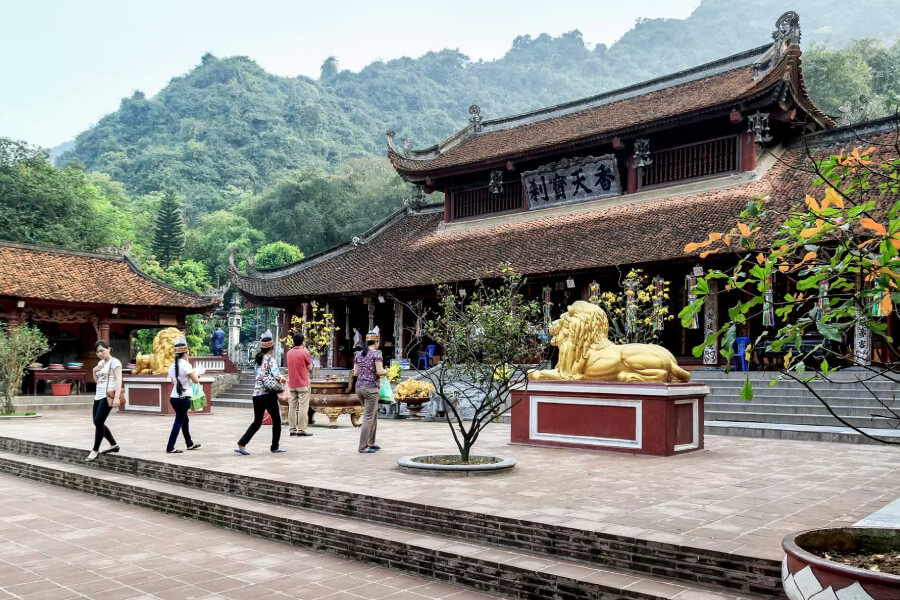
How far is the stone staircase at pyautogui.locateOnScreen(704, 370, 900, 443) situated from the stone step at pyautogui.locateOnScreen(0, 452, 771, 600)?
660 centimetres

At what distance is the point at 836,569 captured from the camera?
266 centimetres

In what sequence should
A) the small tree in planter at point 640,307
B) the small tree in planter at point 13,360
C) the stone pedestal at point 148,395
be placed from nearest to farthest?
the small tree in planter at point 640,307
the small tree in planter at point 13,360
the stone pedestal at point 148,395

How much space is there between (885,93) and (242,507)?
140 feet

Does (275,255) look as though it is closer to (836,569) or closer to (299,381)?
(299,381)

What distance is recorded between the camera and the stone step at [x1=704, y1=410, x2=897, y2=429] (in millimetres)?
10102

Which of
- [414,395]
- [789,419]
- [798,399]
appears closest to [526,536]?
[789,419]

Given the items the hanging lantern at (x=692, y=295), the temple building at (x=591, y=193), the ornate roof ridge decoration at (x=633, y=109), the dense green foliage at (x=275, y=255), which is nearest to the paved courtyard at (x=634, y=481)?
the hanging lantern at (x=692, y=295)

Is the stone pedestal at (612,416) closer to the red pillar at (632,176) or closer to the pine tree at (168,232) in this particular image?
the red pillar at (632,176)

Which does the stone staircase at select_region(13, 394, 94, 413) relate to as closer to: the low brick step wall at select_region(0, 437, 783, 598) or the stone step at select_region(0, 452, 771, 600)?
the stone step at select_region(0, 452, 771, 600)

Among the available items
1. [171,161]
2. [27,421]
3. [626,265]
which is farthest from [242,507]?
[171,161]

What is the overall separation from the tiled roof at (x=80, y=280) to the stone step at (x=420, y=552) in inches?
551

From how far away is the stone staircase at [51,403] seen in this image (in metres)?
16.8

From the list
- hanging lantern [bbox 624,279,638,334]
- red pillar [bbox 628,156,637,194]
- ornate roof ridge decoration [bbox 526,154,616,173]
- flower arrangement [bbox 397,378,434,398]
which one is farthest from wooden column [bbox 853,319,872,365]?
flower arrangement [bbox 397,378,434,398]

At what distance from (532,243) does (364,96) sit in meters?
75.1
